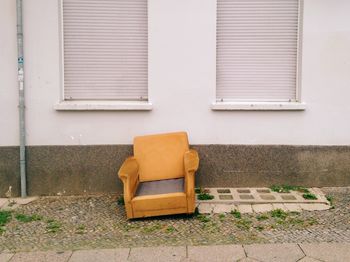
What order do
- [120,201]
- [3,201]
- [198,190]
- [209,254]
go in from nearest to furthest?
[209,254], [120,201], [3,201], [198,190]

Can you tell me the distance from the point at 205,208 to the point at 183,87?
6.28 feet

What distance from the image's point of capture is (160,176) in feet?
20.4

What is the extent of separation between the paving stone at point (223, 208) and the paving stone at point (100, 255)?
162 cm

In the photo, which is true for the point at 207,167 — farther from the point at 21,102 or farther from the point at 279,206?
the point at 21,102

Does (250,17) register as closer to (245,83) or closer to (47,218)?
(245,83)

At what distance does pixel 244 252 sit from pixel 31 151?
147 inches

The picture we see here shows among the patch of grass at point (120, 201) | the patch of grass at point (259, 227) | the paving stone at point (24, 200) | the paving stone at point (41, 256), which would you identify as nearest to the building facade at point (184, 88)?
the paving stone at point (24, 200)

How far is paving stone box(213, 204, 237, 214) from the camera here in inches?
227

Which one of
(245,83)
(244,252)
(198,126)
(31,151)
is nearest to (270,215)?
(244,252)

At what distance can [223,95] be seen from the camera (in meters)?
6.77

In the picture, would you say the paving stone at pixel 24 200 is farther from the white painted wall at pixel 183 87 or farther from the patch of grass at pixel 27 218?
the white painted wall at pixel 183 87

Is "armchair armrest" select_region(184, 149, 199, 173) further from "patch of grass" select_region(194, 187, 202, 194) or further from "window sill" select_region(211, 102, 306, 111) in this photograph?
"window sill" select_region(211, 102, 306, 111)

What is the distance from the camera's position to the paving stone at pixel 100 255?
4.39 metres

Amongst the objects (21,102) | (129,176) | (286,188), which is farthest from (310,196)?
(21,102)
